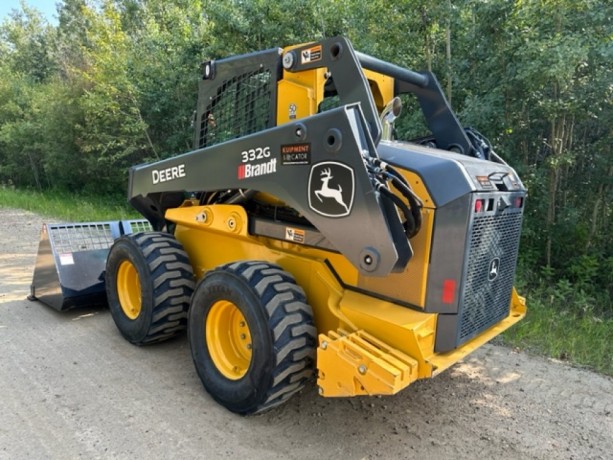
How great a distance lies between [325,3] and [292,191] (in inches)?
284

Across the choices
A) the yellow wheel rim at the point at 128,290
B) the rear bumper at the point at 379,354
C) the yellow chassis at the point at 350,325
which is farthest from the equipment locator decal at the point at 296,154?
the yellow wheel rim at the point at 128,290

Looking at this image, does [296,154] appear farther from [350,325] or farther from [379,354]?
[379,354]

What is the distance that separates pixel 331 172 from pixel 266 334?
0.97m

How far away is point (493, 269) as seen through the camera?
2.82 metres

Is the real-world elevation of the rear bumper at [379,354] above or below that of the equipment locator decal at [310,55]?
below

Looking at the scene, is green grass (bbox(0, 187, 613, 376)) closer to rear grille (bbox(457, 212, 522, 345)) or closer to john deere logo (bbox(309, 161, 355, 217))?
rear grille (bbox(457, 212, 522, 345))

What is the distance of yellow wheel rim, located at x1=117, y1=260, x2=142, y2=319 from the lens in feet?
13.2

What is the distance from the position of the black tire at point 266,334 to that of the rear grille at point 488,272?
89 centimetres

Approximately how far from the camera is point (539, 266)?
20.4 ft

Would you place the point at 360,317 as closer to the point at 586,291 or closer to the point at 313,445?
the point at 313,445

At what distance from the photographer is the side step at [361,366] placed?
2.24 metres

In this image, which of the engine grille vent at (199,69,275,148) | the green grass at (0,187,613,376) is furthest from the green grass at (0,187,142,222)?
the green grass at (0,187,613,376)

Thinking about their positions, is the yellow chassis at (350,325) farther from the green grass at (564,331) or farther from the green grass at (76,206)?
→ the green grass at (76,206)

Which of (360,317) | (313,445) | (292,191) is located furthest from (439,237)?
(313,445)
